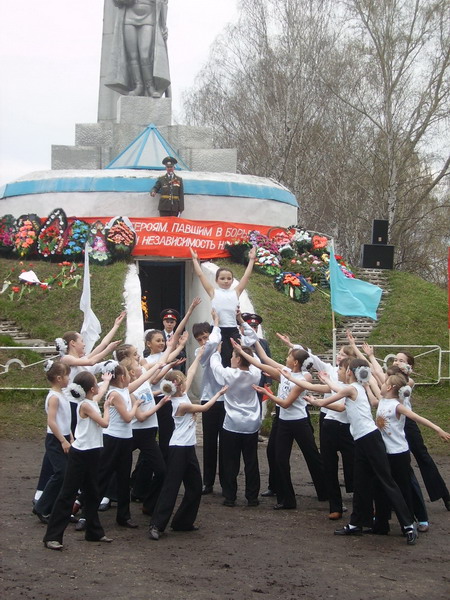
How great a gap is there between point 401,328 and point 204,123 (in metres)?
24.2

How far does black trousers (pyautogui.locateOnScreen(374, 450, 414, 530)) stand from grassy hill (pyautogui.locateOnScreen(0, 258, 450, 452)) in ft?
21.3

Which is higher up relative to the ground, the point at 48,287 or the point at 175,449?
the point at 48,287

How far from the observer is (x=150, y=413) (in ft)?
27.7

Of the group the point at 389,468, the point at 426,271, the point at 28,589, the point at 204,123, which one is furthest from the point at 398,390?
the point at 204,123

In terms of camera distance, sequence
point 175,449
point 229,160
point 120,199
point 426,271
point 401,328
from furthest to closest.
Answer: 1. point 426,271
2. point 229,160
3. point 120,199
4. point 401,328
5. point 175,449

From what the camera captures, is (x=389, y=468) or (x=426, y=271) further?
(x=426, y=271)

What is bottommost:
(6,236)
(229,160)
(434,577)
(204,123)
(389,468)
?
(434,577)

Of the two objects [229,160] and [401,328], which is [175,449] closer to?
[401,328]

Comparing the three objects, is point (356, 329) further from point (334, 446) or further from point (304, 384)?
point (304, 384)

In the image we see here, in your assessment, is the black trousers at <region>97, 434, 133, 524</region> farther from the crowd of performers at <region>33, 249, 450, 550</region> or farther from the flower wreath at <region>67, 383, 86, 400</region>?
the flower wreath at <region>67, 383, 86, 400</region>

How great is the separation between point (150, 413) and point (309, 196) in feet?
105

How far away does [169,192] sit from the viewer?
2066 cm

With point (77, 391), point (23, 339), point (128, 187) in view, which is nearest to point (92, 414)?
point (77, 391)

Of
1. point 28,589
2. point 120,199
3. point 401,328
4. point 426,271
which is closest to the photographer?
point 28,589
